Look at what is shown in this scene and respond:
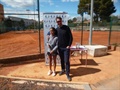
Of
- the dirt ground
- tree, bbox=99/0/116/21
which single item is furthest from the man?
tree, bbox=99/0/116/21

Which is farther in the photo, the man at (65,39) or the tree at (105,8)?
the tree at (105,8)

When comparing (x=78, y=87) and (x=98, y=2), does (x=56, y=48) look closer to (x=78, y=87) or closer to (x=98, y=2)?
(x=78, y=87)

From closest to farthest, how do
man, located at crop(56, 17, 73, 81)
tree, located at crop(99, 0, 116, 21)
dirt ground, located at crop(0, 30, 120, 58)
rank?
man, located at crop(56, 17, 73, 81), dirt ground, located at crop(0, 30, 120, 58), tree, located at crop(99, 0, 116, 21)

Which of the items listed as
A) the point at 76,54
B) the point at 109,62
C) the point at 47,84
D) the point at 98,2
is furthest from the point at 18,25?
the point at 98,2

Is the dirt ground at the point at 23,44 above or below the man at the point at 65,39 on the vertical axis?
below

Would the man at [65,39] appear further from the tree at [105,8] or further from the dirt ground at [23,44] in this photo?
the tree at [105,8]

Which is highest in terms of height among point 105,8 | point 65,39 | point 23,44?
point 105,8

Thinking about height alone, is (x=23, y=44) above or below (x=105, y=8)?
below

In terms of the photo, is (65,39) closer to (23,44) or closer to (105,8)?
(23,44)

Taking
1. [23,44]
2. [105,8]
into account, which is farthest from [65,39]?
[105,8]

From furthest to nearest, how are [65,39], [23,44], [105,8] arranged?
1. [105,8]
2. [23,44]
3. [65,39]

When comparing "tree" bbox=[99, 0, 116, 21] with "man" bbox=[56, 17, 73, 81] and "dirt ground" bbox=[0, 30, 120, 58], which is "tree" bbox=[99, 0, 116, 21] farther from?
"man" bbox=[56, 17, 73, 81]

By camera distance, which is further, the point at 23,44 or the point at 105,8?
the point at 105,8

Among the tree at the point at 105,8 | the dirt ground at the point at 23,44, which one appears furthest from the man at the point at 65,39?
the tree at the point at 105,8
